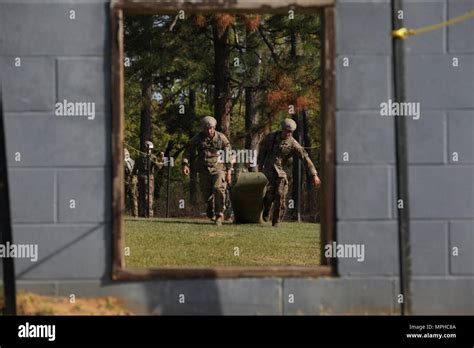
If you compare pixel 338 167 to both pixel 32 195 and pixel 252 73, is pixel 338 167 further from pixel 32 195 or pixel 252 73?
pixel 252 73

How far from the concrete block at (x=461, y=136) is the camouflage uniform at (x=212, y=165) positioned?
681cm

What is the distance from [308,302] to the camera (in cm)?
604

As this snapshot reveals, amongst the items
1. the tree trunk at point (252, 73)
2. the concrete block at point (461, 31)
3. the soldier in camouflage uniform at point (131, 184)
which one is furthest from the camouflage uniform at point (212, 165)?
the concrete block at point (461, 31)

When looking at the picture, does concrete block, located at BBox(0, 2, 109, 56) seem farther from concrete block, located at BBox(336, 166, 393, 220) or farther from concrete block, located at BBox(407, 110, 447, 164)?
concrete block, located at BBox(407, 110, 447, 164)

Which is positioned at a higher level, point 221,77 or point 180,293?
point 221,77

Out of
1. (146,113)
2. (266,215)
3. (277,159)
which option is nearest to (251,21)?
(277,159)

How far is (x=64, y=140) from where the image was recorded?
6023 millimetres

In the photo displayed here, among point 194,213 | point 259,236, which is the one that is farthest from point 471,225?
point 194,213

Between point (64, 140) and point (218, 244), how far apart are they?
192 inches

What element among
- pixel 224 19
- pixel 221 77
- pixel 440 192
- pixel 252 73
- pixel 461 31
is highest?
pixel 224 19

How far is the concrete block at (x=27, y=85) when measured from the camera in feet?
19.7

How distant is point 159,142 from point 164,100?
20.0 ft

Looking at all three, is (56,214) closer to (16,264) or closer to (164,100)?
(16,264)

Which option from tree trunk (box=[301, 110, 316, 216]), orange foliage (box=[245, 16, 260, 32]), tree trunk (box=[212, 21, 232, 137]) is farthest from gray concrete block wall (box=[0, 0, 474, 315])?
tree trunk (box=[301, 110, 316, 216])
